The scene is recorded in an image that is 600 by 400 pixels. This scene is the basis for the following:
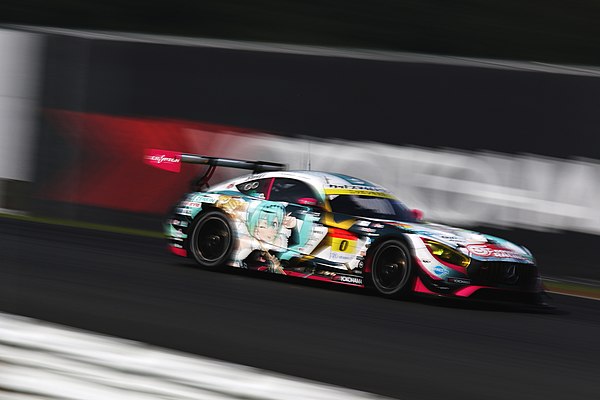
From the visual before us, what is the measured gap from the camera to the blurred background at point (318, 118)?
1170cm

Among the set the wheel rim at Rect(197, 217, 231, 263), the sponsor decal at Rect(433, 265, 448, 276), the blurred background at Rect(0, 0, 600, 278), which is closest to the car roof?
the wheel rim at Rect(197, 217, 231, 263)

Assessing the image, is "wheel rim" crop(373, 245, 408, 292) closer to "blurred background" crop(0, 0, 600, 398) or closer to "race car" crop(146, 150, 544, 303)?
"race car" crop(146, 150, 544, 303)

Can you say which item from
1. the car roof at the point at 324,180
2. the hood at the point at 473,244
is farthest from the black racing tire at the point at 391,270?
the car roof at the point at 324,180

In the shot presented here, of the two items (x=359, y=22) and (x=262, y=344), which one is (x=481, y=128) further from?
(x=262, y=344)

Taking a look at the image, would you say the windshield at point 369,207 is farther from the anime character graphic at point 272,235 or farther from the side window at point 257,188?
the side window at point 257,188

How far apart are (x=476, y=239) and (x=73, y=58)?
8769 mm

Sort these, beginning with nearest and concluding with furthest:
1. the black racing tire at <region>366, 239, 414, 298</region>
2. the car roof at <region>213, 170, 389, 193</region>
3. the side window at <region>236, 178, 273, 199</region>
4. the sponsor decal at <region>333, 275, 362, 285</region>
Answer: the black racing tire at <region>366, 239, 414, 298</region> < the sponsor decal at <region>333, 275, 362, 285</region> < the car roof at <region>213, 170, 389, 193</region> < the side window at <region>236, 178, 273, 199</region>

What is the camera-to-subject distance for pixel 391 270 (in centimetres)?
892

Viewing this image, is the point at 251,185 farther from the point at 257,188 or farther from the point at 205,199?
the point at 205,199

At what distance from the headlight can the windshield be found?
3.03ft

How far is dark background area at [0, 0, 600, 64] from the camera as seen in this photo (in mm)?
16016

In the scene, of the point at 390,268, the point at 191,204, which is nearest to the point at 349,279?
the point at 390,268

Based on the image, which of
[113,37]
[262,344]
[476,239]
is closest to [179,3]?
[113,37]

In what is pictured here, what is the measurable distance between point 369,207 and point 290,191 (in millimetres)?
835
